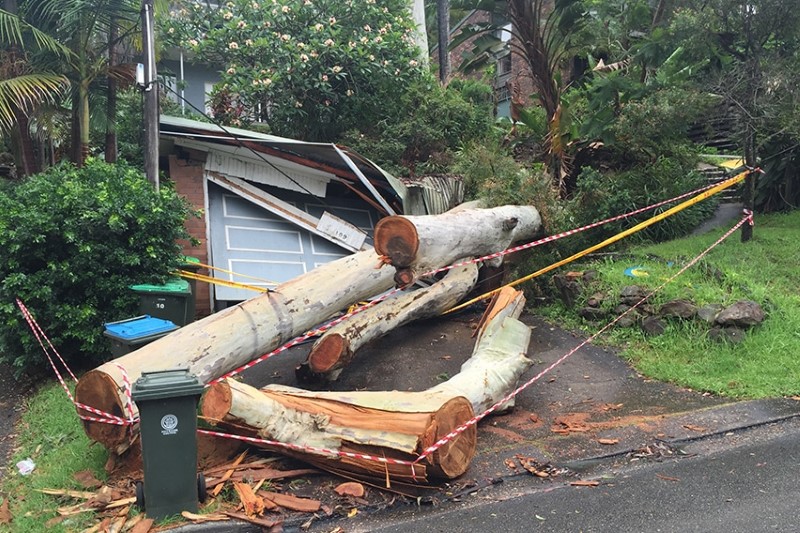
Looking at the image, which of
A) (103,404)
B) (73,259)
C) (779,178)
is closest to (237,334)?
(103,404)

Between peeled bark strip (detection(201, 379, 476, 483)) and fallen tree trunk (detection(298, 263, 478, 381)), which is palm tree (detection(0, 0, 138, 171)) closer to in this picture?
fallen tree trunk (detection(298, 263, 478, 381))

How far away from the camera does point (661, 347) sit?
6734 mm

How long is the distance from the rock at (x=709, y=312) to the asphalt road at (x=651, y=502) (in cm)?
222

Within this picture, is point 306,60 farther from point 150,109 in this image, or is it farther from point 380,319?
point 380,319

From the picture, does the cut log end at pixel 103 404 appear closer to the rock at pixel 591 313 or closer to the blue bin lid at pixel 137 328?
the blue bin lid at pixel 137 328

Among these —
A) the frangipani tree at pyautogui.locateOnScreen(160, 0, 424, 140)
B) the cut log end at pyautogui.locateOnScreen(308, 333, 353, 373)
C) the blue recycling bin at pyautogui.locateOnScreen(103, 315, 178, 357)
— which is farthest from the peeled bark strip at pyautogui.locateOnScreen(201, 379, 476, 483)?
the frangipani tree at pyautogui.locateOnScreen(160, 0, 424, 140)

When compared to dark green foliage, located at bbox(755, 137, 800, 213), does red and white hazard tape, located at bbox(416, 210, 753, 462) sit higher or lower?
lower

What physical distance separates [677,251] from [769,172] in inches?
131

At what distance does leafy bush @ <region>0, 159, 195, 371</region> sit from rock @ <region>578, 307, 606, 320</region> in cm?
526

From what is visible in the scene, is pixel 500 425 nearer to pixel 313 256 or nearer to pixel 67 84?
pixel 313 256

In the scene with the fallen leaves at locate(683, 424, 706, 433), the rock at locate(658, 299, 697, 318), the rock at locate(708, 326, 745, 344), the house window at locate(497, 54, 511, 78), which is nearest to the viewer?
the fallen leaves at locate(683, 424, 706, 433)

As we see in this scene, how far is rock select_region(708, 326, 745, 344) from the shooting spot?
6.38 metres

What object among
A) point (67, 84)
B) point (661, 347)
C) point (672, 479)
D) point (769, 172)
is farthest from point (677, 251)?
point (67, 84)

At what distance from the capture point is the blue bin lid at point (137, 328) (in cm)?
521
